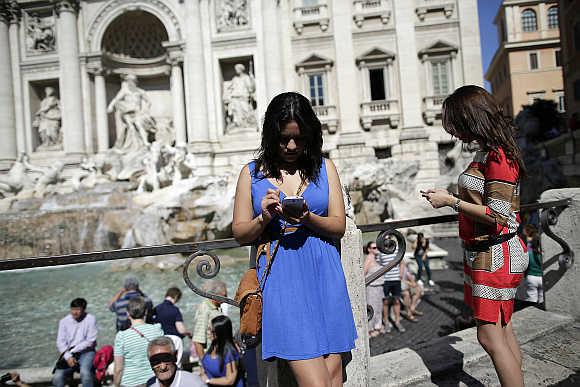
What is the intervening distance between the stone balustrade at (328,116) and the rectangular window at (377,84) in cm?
222

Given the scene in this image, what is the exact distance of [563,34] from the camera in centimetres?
2353

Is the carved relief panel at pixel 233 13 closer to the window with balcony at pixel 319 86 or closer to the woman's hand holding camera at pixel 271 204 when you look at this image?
the window with balcony at pixel 319 86

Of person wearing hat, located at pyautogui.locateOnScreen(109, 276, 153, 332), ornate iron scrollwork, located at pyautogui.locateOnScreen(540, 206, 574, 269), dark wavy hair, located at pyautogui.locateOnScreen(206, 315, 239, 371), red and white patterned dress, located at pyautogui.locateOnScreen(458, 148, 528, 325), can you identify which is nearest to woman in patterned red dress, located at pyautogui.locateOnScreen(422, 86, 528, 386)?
red and white patterned dress, located at pyautogui.locateOnScreen(458, 148, 528, 325)

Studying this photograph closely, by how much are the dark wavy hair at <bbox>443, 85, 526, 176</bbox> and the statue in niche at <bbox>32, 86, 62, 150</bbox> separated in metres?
22.1

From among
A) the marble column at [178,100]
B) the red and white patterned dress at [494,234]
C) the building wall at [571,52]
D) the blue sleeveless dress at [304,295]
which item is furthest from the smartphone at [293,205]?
the building wall at [571,52]

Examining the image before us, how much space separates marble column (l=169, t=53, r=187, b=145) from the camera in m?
19.7

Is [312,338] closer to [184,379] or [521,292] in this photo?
[184,379]

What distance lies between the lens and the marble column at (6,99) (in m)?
19.6

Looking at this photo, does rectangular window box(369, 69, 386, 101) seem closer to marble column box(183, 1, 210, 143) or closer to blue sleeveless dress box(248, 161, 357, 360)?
marble column box(183, 1, 210, 143)

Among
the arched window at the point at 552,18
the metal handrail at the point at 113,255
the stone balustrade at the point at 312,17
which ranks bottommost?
the metal handrail at the point at 113,255

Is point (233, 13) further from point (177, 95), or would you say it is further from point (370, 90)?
point (370, 90)

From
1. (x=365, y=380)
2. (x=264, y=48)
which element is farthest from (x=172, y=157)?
(x=365, y=380)

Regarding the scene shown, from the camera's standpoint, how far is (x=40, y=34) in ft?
65.6

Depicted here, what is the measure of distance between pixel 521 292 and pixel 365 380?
173 inches
